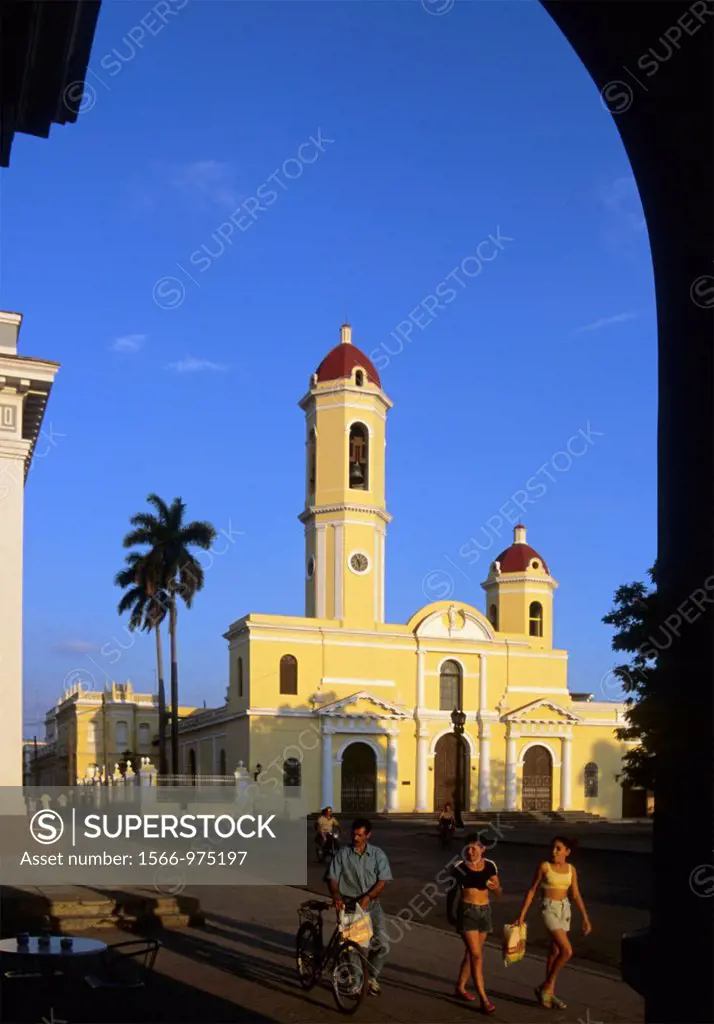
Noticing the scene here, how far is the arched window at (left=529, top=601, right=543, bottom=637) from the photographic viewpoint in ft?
193

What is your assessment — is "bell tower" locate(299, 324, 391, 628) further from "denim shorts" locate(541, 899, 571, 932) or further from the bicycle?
"denim shorts" locate(541, 899, 571, 932)

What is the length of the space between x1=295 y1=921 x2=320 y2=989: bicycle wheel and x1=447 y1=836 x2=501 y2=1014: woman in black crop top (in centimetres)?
111

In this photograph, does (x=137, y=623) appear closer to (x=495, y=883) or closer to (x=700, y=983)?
(x=495, y=883)

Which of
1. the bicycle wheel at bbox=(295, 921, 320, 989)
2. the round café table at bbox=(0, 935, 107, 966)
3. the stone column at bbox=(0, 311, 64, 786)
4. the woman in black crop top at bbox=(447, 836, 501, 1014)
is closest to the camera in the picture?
the round café table at bbox=(0, 935, 107, 966)

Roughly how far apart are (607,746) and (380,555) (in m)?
14.7

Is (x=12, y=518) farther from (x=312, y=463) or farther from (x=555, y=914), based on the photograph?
(x=312, y=463)

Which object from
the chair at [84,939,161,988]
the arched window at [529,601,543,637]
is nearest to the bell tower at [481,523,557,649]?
the arched window at [529,601,543,637]

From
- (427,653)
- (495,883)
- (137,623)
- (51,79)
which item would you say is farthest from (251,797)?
(51,79)

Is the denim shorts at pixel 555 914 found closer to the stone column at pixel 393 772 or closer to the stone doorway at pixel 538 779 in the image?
the stone column at pixel 393 772

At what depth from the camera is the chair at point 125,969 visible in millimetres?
8234

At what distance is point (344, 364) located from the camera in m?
52.3

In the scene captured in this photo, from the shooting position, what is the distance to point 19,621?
23047 mm

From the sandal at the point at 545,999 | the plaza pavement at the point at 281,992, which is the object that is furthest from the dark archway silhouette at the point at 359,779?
the sandal at the point at 545,999

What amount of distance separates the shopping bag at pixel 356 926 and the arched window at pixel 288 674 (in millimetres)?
41085
